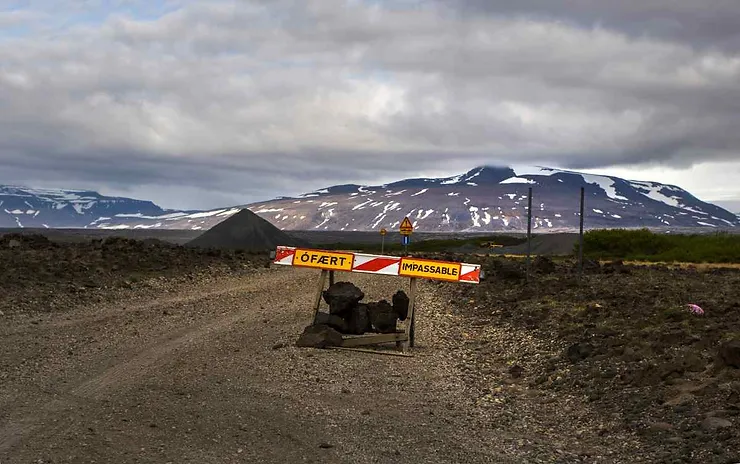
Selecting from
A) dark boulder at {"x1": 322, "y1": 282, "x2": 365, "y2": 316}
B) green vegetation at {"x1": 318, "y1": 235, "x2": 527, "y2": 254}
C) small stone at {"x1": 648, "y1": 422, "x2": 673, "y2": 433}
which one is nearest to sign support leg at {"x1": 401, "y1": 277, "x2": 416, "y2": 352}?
dark boulder at {"x1": 322, "y1": 282, "x2": 365, "y2": 316}

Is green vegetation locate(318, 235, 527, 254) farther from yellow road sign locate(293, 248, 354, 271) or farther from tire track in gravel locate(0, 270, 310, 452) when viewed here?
yellow road sign locate(293, 248, 354, 271)

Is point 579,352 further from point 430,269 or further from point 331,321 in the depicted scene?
point 331,321

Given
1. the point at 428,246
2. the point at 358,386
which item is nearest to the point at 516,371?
the point at 358,386

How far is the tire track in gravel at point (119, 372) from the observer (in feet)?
29.1

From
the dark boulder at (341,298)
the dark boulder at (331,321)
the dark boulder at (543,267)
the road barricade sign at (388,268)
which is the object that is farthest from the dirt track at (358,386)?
the dark boulder at (543,267)

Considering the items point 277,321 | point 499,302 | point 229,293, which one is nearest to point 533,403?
point 277,321

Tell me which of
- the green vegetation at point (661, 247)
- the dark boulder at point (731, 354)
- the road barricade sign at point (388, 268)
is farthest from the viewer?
the green vegetation at point (661, 247)

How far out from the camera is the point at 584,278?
30.9 meters

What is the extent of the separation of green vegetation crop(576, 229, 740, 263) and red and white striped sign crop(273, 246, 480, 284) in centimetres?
4592

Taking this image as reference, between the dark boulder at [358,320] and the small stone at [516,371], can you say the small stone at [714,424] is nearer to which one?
the small stone at [516,371]

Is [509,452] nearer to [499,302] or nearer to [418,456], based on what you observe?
[418,456]

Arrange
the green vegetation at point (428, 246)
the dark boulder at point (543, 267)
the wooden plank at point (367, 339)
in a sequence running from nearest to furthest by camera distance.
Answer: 1. the wooden plank at point (367, 339)
2. the dark boulder at point (543, 267)
3. the green vegetation at point (428, 246)

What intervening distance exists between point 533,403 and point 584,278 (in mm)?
20360

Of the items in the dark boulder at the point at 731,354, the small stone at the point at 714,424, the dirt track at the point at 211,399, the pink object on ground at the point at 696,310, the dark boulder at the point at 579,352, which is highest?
the pink object on ground at the point at 696,310
